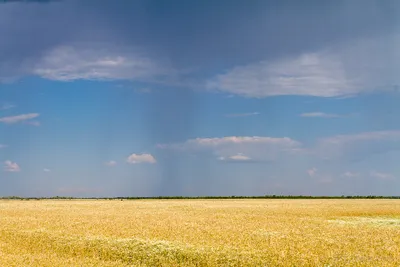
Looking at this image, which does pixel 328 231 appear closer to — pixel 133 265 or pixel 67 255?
pixel 133 265

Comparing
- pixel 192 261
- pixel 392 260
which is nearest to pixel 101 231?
pixel 192 261

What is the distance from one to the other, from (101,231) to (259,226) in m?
9.90

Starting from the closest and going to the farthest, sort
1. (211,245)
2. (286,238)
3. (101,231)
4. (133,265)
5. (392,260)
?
(392,260), (133,265), (211,245), (286,238), (101,231)

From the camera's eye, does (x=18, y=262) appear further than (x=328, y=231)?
No

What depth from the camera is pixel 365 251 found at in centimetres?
2012

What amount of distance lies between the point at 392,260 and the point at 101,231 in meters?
16.1

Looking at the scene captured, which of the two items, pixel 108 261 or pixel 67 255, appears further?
pixel 67 255

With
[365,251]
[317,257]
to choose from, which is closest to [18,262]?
[317,257]

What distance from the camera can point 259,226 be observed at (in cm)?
2998

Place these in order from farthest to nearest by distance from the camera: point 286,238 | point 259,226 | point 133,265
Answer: point 259,226, point 286,238, point 133,265

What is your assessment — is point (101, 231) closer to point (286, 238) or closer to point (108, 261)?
point (108, 261)

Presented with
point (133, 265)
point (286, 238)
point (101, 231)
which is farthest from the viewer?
point (101, 231)

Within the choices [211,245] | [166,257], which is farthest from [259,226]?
[166,257]

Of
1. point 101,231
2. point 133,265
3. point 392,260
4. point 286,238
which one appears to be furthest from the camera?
point 101,231
